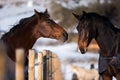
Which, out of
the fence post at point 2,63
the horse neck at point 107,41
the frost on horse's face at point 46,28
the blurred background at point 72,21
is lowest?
the fence post at point 2,63

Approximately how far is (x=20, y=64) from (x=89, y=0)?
56.4 ft

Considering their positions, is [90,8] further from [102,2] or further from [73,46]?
[73,46]

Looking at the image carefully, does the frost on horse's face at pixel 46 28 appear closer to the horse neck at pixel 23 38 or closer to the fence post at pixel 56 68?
the horse neck at pixel 23 38

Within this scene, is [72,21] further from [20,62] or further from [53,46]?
A: [20,62]

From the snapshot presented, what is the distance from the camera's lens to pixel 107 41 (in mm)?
5527

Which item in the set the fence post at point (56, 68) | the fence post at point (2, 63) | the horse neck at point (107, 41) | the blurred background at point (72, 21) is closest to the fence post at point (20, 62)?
the fence post at point (2, 63)

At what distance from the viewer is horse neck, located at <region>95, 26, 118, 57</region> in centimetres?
547

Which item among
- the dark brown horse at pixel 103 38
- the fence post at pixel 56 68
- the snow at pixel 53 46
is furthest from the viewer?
the snow at pixel 53 46

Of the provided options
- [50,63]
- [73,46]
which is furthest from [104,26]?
[73,46]

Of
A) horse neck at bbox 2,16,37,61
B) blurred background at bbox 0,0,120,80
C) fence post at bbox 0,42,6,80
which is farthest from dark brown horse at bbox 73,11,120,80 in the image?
blurred background at bbox 0,0,120,80

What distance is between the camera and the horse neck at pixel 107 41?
215 inches

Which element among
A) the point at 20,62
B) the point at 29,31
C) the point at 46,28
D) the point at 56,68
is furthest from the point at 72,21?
the point at 20,62

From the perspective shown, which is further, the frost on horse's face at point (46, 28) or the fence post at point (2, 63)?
the frost on horse's face at point (46, 28)

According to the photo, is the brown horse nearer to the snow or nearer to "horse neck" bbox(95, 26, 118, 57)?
the snow
